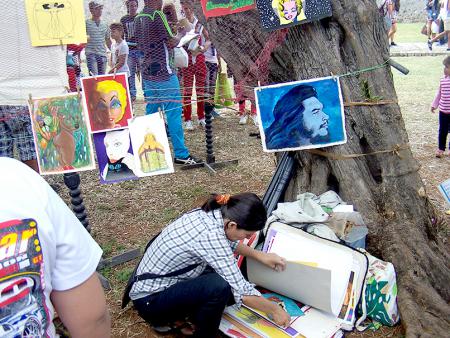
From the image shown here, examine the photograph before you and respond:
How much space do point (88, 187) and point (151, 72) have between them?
138 centimetres

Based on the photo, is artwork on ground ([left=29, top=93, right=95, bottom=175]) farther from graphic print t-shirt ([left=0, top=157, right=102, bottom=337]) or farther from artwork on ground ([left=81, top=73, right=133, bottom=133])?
graphic print t-shirt ([left=0, top=157, right=102, bottom=337])

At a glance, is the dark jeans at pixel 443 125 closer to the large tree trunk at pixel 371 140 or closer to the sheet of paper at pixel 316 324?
the large tree trunk at pixel 371 140

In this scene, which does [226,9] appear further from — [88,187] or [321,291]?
[88,187]

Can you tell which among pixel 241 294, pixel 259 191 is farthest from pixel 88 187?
pixel 241 294

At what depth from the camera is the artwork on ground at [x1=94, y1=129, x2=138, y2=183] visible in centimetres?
293

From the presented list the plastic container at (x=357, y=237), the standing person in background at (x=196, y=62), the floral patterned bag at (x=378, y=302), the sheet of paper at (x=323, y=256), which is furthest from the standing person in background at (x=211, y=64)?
the floral patterned bag at (x=378, y=302)

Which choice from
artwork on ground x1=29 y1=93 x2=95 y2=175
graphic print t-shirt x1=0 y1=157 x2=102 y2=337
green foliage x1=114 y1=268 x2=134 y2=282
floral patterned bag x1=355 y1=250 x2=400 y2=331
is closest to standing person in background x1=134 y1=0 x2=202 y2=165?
artwork on ground x1=29 y1=93 x2=95 y2=175

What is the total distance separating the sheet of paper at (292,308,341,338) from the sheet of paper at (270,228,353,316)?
6 cm

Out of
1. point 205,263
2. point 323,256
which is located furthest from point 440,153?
point 205,263

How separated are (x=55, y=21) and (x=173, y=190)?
2297 millimetres

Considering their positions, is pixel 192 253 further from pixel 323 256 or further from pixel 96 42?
pixel 96 42

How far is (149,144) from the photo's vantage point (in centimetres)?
295

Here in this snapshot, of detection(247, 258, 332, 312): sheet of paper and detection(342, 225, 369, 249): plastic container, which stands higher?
detection(342, 225, 369, 249): plastic container

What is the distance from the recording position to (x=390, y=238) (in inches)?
109
